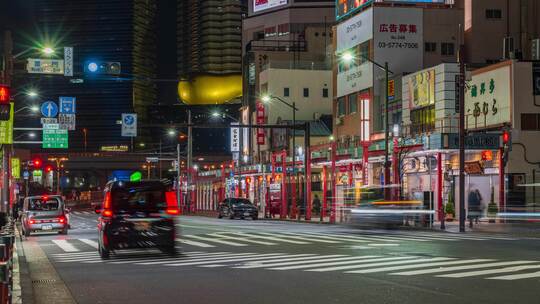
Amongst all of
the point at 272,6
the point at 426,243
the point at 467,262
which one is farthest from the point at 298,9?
the point at 467,262

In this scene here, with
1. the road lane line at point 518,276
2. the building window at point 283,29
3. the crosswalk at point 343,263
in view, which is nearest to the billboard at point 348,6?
the building window at point 283,29

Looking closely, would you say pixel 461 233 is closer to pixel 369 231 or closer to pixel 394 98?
pixel 369 231

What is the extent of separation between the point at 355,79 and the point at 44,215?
32372 mm

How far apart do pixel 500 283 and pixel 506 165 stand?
94.9 feet

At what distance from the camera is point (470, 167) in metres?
44.7

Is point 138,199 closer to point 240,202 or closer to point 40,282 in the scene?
point 40,282

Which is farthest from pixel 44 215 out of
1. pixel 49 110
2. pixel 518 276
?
pixel 518 276

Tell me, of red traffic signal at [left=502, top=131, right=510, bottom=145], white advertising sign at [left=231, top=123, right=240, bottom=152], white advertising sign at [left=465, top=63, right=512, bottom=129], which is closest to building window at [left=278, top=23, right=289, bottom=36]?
white advertising sign at [left=231, top=123, right=240, bottom=152]

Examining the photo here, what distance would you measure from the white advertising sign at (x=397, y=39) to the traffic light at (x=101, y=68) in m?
30.8

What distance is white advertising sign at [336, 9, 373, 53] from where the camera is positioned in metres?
58.5

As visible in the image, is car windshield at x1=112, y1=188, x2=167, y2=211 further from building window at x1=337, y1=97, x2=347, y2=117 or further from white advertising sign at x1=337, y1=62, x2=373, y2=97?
building window at x1=337, y1=97, x2=347, y2=117

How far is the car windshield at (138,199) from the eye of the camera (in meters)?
21.2

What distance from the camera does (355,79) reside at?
61719mm

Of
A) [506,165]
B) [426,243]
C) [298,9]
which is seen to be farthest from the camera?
[298,9]
